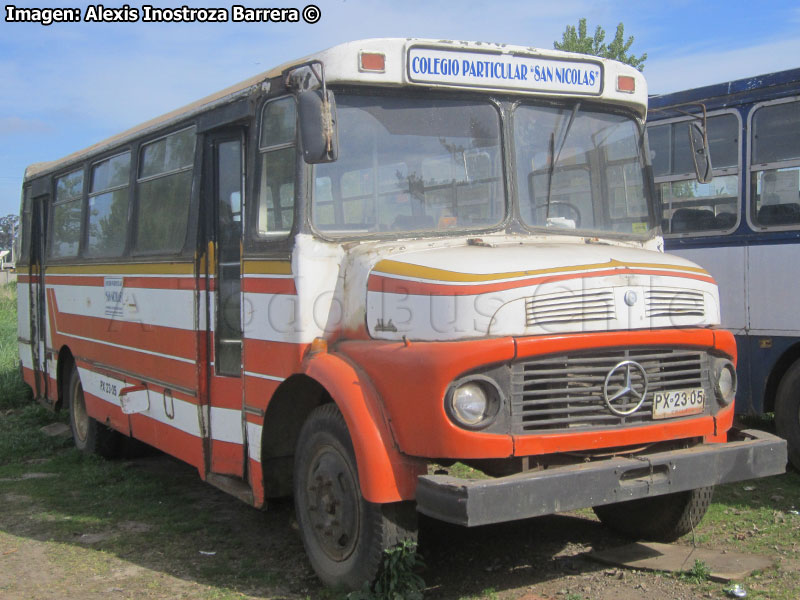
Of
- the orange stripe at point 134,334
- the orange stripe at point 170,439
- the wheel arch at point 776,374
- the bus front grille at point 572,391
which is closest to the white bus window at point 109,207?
the orange stripe at point 134,334

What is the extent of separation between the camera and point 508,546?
18.0 feet

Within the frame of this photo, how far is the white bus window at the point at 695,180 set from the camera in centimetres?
774

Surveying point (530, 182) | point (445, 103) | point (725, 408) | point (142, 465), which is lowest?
point (142, 465)

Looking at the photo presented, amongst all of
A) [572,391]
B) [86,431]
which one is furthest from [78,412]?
[572,391]

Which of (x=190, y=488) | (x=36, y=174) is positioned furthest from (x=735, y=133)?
(x=36, y=174)

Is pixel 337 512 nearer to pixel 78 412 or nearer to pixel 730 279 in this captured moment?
pixel 730 279

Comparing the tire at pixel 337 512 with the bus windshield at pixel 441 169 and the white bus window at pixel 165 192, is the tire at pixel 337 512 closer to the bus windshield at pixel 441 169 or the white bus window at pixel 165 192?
the bus windshield at pixel 441 169

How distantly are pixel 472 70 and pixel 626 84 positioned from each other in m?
1.14

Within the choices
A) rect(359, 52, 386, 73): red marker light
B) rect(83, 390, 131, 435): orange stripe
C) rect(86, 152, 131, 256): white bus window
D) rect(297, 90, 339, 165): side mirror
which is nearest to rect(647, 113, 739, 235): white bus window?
rect(359, 52, 386, 73): red marker light

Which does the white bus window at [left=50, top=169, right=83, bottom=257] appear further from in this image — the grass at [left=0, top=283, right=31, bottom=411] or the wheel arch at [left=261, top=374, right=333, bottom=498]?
the wheel arch at [left=261, top=374, right=333, bottom=498]

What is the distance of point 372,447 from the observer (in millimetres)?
4215

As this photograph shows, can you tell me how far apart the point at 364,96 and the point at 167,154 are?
2404mm

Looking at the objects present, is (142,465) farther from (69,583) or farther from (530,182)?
(530,182)

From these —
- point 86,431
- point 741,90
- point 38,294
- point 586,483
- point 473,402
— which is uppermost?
point 741,90
